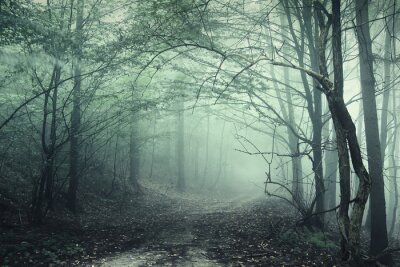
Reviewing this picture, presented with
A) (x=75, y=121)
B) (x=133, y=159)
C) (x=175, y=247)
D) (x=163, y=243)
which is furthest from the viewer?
(x=133, y=159)

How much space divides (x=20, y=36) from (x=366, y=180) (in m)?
8.61

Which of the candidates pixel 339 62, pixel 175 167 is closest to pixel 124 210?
pixel 339 62

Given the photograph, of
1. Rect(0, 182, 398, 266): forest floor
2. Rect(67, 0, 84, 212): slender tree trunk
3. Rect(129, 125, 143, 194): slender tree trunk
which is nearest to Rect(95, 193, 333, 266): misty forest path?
Rect(0, 182, 398, 266): forest floor

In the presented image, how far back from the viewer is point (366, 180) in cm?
473

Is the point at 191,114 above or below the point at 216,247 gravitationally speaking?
above

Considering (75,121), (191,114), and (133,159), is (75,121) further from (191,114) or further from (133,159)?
(133,159)

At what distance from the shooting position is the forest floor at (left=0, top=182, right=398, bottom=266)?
7.21 m

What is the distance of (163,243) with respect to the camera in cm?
884

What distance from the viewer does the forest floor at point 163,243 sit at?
23.7 feet

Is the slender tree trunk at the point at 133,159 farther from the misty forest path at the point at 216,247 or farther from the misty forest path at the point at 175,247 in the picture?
the misty forest path at the point at 216,247

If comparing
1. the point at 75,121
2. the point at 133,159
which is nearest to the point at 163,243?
the point at 75,121

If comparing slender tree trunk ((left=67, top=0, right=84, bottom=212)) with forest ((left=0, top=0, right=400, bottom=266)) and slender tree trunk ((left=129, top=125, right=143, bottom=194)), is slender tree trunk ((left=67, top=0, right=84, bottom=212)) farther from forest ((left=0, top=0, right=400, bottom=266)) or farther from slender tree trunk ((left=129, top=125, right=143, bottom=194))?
slender tree trunk ((left=129, top=125, right=143, bottom=194))

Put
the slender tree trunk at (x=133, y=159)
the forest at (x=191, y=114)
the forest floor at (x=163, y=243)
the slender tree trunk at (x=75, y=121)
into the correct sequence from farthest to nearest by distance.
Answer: the slender tree trunk at (x=133, y=159) < the slender tree trunk at (x=75, y=121) < the forest floor at (x=163, y=243) < the forest at (x=191, y=114)

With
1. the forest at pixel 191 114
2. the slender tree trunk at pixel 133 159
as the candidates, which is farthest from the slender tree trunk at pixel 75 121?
the slender tree trunk at pixel 133 159
